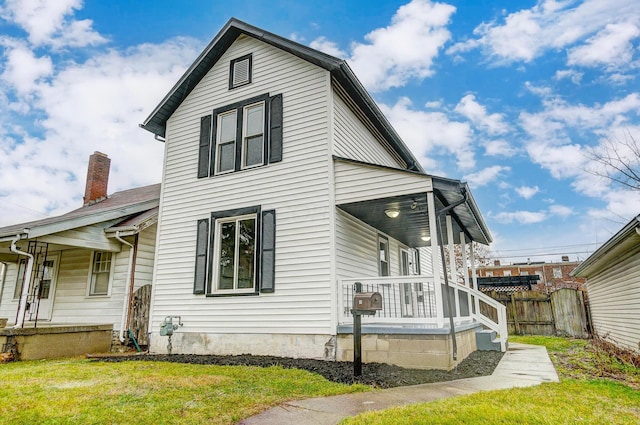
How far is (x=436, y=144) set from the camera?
26.1 m

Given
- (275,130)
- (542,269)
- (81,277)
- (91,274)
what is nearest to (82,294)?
(81,277)

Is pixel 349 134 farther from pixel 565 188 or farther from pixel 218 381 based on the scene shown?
pixel 565 188

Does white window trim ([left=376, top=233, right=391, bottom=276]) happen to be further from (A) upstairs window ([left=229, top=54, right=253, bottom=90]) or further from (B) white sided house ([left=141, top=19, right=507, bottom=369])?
(A) upstairs window ([left=229, top=54, right=253, bottom=90])

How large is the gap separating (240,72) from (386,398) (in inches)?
308

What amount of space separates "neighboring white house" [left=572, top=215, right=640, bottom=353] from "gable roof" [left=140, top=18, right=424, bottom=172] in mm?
5553

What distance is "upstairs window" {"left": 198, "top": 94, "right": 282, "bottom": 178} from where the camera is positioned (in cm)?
838

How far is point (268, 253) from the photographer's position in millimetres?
7648

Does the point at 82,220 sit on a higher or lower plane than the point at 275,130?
lower

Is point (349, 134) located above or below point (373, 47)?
below

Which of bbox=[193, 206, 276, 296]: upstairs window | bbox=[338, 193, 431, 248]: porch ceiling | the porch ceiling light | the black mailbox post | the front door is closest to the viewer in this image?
the black mailbox post

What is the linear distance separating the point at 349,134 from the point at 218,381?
576 cm

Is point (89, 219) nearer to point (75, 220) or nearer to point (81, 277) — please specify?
point (75, 220)

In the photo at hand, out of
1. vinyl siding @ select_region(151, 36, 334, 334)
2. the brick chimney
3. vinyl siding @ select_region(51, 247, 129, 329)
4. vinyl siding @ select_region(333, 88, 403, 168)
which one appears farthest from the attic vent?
the brick chimney

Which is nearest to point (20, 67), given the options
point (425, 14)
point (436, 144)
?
point (425, 14)
